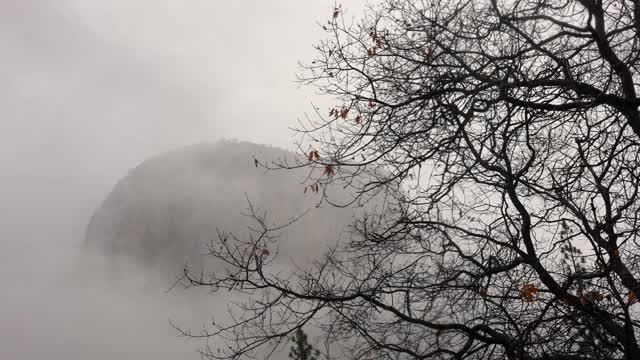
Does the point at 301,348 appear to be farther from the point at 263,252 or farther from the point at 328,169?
the point at 328,169

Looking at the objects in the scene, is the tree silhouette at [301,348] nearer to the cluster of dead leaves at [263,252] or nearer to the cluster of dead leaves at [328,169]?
the cluster of dead leaves at [263,252]

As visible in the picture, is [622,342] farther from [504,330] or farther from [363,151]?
[363,151]

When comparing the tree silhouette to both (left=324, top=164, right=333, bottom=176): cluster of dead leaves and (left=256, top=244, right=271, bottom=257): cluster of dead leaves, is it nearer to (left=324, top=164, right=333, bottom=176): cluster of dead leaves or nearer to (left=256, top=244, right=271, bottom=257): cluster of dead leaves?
(left=256, top=244, right=271, bottom=257): cluster of dead leaves

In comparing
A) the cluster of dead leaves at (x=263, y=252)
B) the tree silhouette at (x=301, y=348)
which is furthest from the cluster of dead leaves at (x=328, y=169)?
the tree silhouette at (x=301, y=348)

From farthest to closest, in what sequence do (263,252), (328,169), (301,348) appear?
(301,348) < (263,252) < (328,169)

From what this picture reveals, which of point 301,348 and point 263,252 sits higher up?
point 301,348

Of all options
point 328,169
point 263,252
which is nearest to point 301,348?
point 263,252

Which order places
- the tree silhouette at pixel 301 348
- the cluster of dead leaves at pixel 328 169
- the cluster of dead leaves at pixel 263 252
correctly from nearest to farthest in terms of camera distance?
the cluster of dead leaves at pixel 328 169, the cluster of dead leaves at pixel 263 252, the tree silhouette at pixel 301 348

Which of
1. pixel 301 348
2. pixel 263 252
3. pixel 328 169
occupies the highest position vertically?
pixel 301 348

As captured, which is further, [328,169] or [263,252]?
[263,252]

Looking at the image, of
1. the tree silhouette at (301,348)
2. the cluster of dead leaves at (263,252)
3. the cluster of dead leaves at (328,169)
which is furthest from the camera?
the tree silhouette at (301,348)

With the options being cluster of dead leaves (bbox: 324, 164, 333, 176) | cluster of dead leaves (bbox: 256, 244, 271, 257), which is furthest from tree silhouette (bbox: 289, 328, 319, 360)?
cluster of dead leaves (bbox: 324, 164, 333, 176)

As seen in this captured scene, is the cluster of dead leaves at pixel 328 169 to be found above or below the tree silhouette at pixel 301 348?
below

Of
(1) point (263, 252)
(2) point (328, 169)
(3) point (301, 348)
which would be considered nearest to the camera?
(2) point (328, 169)
